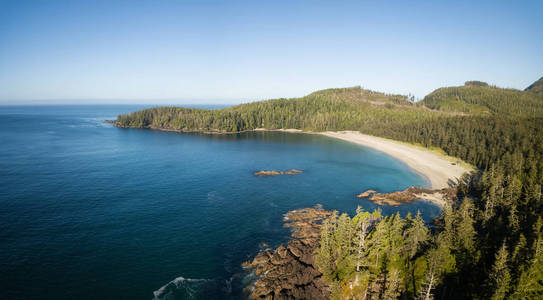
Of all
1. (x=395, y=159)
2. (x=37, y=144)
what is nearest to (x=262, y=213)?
(x=395, y=159)

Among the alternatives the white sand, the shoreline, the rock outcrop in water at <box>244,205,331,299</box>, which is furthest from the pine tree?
the white sand

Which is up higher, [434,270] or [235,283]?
[434,270]

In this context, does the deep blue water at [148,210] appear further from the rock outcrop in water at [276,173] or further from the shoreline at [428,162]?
the shoreline at [428,162]

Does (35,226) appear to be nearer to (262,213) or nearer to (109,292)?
(109,292)

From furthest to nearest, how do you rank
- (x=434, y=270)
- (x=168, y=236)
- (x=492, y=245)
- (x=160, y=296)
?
1. (x=168, y=236)
2. (x=492, y=245)
3. (x=160, y=296)
4. (x=434, y=270)

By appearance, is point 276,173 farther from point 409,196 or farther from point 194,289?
point 194,289

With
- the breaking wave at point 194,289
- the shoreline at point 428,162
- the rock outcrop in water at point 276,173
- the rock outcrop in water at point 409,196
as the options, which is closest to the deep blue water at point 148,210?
the breaking wave at point 194,289
